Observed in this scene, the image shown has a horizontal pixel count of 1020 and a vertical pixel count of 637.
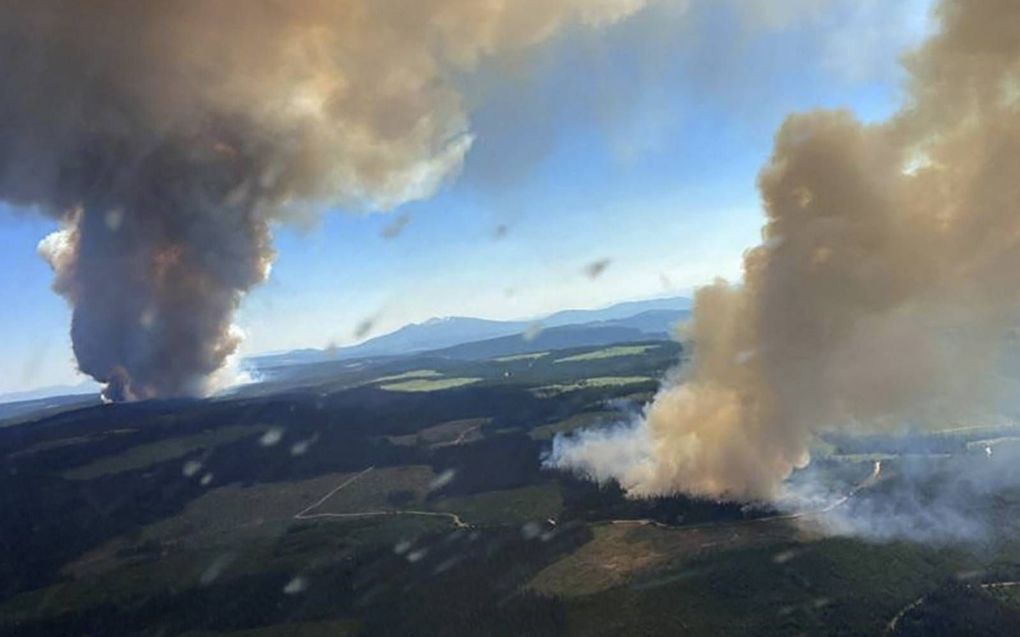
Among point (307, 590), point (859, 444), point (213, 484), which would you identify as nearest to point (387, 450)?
point (213, 484)

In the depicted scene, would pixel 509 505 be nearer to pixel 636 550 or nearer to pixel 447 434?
pixel 636 550

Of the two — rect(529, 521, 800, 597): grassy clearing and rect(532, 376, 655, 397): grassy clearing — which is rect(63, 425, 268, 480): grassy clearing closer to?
rect(532, 376, 655, 397): grassy clearing

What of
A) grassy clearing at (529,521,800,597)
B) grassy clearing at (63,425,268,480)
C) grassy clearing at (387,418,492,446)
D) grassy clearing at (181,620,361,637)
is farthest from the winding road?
grassy clearing at (63,425,268,480)

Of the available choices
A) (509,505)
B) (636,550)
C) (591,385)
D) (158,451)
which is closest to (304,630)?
(636,550)

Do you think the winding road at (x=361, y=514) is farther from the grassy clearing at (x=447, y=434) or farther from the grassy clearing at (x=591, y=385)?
the grassy clearing at (x=591, y=385)

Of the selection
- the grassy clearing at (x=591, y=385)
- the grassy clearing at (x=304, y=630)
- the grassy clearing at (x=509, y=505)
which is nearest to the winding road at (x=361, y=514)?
the grassy clearing at (x=509, y=505)
